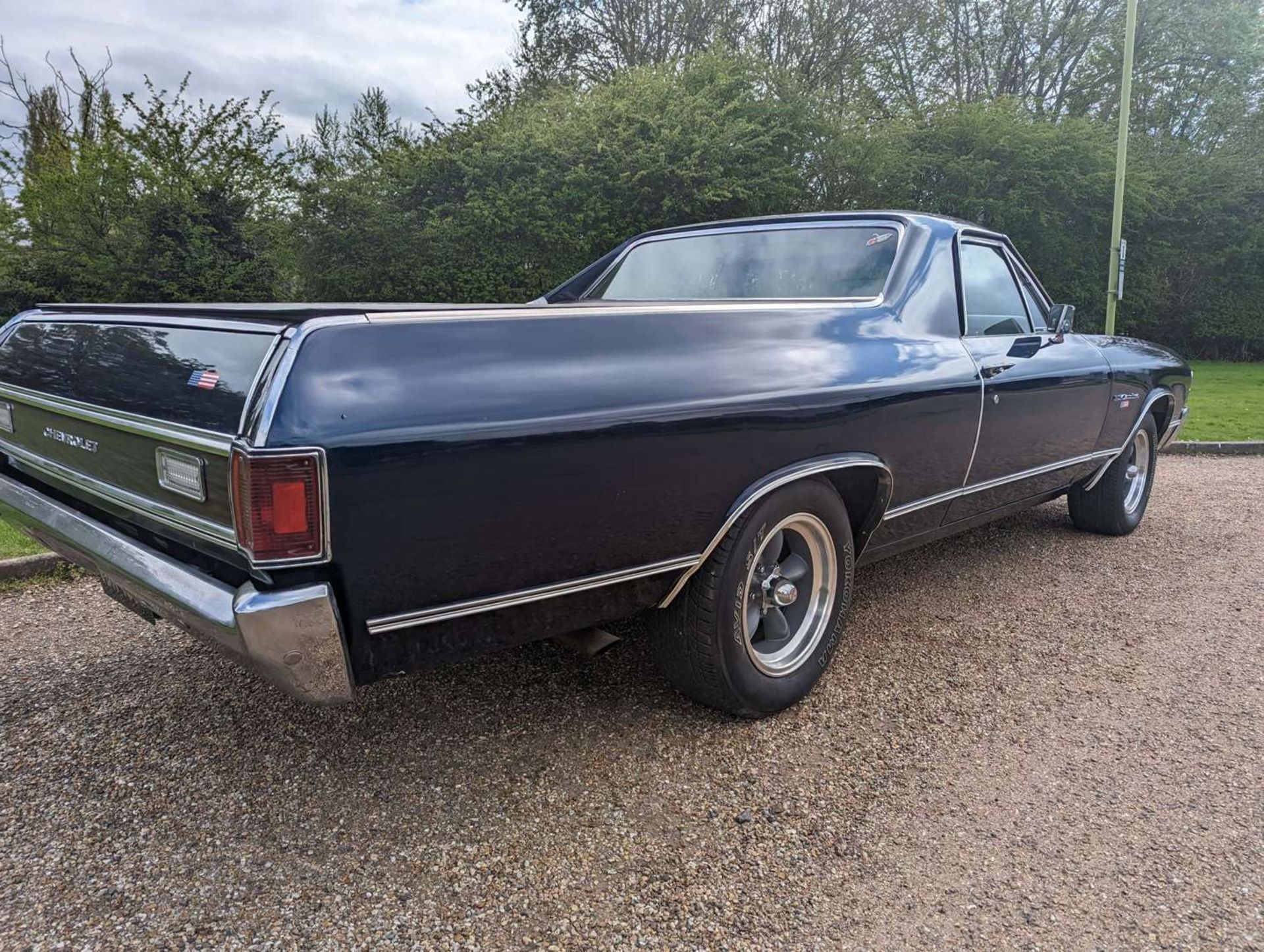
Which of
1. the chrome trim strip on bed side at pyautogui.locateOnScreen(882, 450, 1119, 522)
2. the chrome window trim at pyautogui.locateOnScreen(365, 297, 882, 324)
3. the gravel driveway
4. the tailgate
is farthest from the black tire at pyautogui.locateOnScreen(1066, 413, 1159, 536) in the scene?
the tailgate

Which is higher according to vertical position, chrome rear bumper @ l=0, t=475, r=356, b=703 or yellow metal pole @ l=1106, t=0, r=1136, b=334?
yellow metal pole @ l=1106, t=0, r=1136, b=334

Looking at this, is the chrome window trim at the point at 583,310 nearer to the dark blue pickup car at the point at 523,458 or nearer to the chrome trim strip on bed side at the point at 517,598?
the dark blue pickup car at the point at 523,458

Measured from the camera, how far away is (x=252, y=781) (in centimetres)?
232

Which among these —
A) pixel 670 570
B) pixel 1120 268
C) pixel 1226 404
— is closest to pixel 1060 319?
pixel 670 570

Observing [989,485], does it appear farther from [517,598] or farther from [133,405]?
[133,405]

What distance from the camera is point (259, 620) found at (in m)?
1.67

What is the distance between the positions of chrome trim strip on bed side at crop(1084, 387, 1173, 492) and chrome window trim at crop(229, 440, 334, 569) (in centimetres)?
428

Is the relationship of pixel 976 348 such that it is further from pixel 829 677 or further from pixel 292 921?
pixel 292 921

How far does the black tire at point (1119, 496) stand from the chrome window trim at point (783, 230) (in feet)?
7.15

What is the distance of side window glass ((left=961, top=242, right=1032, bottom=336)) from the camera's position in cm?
352

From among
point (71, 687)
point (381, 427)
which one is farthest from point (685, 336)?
point (71, 687)

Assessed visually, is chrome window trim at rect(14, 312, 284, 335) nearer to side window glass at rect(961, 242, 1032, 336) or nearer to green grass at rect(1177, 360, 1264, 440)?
side window glass at rect(961, 242, 1032, 336)

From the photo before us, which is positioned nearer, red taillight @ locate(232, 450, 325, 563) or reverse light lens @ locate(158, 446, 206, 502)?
red taillight @ locate(232, 450, 325, 563)

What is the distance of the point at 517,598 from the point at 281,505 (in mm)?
574
